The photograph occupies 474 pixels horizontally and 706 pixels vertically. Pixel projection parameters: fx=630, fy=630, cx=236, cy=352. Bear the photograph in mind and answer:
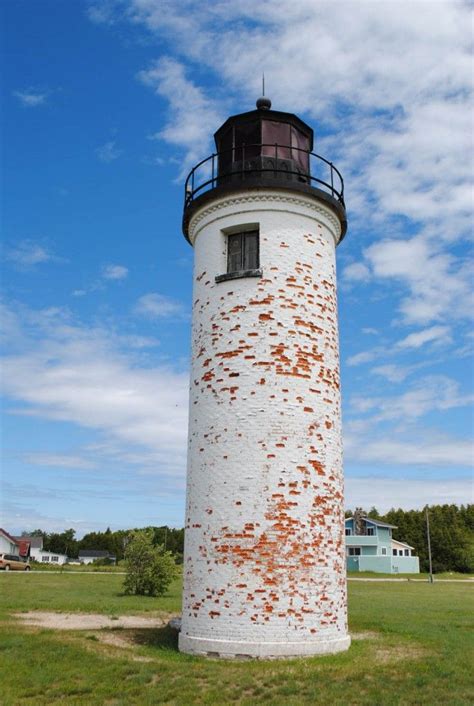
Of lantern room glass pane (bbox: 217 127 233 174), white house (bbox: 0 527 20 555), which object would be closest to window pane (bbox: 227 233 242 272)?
lantern room glass pane (bbox: 217 127 233 174)

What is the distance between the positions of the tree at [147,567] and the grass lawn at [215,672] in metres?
9.91

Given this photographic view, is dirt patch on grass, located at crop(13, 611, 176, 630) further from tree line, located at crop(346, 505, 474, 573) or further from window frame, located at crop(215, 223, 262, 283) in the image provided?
tree line, located at crop(346, 505, 474, 573)

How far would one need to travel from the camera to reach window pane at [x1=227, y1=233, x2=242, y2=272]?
13.3m

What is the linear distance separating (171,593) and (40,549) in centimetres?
6876

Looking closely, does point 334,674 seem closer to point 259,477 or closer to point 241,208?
point 259,477

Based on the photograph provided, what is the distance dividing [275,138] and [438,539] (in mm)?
59121

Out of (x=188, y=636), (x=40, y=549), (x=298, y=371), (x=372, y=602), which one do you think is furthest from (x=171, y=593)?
(x=40, y=549)

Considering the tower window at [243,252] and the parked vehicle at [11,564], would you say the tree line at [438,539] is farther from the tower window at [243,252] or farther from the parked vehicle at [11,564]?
the tower window at [243,252]

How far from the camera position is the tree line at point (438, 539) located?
62750 millimetres

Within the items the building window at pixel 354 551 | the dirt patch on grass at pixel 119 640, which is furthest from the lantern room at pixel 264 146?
the building window at pixel 354 551

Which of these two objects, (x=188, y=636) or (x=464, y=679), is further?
(x=188, y=636)

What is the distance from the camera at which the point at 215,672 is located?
9.94 meters

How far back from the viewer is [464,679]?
978 centimetres

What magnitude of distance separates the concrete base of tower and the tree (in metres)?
14.0
